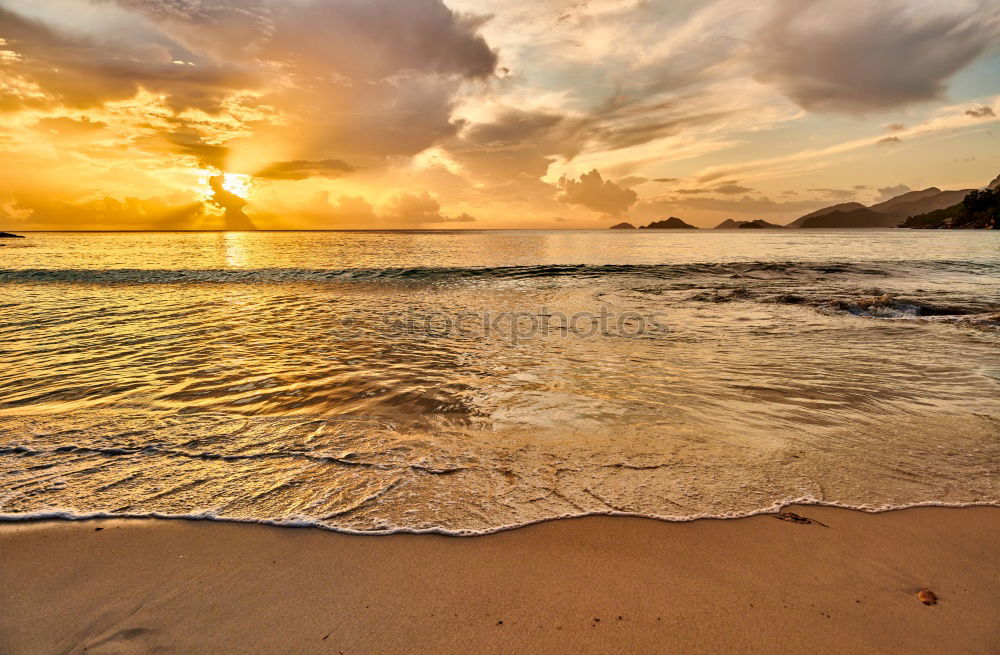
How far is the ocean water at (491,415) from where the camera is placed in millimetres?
3430

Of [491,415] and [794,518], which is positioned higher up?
[491,415]

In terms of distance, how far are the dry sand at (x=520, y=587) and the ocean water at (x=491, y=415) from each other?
0.72 ft

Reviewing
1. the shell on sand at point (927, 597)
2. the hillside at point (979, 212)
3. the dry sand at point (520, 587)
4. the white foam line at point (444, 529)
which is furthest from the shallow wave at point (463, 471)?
the hillside at point (979, 212)

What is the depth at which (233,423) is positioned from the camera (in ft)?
15.9

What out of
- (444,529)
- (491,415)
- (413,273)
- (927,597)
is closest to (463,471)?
(444,529)

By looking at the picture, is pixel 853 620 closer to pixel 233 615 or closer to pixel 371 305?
pixel 233 615

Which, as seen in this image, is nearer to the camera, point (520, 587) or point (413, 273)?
point (520, 587)

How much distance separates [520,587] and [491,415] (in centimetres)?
260

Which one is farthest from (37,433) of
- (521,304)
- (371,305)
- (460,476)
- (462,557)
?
(521,304)

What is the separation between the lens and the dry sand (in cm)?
221

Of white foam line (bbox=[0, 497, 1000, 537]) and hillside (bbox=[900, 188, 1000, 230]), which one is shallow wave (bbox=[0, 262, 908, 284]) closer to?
white foam line (bbox=[0, 497, 1000, 537])

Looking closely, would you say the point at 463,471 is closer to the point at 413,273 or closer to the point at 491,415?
the point at 491,415

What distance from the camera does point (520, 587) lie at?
2.54 m

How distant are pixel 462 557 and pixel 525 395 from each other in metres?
3.04
